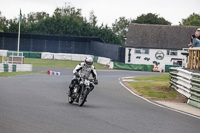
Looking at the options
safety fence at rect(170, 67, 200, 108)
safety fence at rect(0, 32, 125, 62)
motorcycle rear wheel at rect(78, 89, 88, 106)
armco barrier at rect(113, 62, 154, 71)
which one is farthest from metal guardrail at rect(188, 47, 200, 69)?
safety fence at rect(0, 32, 125, 62)

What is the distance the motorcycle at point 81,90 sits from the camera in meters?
15.2

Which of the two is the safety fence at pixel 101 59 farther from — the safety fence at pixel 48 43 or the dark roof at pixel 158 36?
the dark roof at pixel 158 36

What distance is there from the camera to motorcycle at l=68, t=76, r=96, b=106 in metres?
15.2

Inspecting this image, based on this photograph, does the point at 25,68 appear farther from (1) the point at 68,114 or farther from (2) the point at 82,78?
(1) the point at 68,114

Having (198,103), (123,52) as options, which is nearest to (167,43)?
(123,52)

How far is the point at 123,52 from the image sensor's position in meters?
76.6

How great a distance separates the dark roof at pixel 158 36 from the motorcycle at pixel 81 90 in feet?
207

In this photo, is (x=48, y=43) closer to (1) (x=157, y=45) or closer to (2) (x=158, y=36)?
(1) (x=157, y=45)

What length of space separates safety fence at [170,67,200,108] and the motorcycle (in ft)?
15.0

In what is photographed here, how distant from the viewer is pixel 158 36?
80.5 metres

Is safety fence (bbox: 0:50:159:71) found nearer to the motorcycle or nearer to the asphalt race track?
the motorcycle

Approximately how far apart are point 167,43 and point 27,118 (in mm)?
69395

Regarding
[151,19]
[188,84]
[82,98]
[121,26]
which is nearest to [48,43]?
[151,19]

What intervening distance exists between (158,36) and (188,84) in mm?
60824
